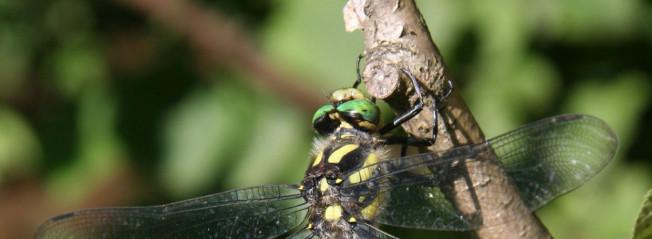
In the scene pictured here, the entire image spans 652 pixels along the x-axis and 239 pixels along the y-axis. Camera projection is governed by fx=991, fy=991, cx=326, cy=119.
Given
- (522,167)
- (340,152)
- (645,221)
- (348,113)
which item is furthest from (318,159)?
(645,221)

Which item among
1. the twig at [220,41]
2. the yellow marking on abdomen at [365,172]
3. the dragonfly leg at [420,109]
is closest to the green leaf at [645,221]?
the dragonfly leg at [420,109]

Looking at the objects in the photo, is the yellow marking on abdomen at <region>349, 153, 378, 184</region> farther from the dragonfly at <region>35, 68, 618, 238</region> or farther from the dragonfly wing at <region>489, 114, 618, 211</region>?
the dragonfly wing at <region>489, 114, 618, 211</region>

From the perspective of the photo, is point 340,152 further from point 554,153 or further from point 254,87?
point 254,87

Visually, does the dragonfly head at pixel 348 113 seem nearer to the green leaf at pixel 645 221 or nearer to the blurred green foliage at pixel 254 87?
the blurred green foliage at pixel 254 87

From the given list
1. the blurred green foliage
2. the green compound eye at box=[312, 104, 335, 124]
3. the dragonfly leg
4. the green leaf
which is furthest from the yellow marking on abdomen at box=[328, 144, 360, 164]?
the green leaf

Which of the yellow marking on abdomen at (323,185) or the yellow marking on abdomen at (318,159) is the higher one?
the yellow marking on abdomen at (318,159)

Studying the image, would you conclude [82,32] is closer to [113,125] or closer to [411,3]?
[113,125]
